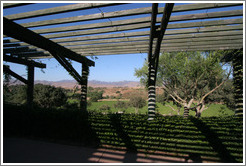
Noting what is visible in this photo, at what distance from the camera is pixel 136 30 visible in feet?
10.7

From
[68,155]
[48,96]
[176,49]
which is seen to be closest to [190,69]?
[176,49]

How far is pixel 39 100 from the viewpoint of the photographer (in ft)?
34.0

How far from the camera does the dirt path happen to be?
2.83 meters

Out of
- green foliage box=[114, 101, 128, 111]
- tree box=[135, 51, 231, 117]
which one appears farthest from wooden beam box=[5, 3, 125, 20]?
green foliage box=[114, 101, 128, 111]

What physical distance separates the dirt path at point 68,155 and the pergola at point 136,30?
38.0 inches

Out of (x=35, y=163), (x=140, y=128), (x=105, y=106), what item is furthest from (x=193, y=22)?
(x=105, y=106)

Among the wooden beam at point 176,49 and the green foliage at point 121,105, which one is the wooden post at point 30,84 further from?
the green foliage at point 121,105

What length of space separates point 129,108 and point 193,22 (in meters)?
11.2

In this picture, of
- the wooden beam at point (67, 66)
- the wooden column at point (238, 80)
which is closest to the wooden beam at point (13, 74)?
the wooden beam at point (67, 66)

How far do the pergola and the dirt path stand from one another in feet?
3.16

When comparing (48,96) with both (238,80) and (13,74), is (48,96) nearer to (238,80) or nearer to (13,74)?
(13,74)

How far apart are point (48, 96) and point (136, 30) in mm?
9609

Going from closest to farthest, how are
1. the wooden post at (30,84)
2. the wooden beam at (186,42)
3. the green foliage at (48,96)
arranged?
the wooden beam at (186,42) → the wooden post at (30,84) → the green foliage at (48,96)

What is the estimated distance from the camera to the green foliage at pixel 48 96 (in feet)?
34.1
